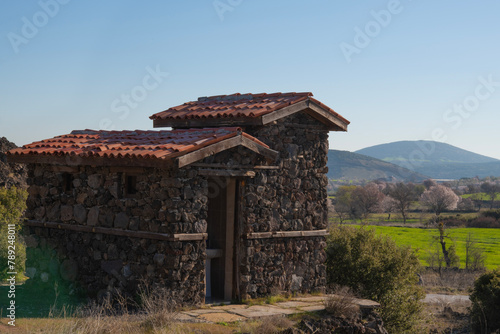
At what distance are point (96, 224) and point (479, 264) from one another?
32.2 metres

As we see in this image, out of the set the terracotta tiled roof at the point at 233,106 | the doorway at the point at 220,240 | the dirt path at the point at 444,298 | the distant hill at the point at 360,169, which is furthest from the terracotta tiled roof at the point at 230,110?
the distant hill at the point at 360,169

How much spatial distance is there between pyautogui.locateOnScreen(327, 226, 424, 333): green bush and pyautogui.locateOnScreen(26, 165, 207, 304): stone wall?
14.8 ft

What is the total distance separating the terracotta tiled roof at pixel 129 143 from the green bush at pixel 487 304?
9.12 m

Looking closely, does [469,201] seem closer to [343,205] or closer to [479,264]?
[343,205]

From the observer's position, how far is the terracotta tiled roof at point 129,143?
976cm

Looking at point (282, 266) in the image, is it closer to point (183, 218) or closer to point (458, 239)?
point (183, 218)

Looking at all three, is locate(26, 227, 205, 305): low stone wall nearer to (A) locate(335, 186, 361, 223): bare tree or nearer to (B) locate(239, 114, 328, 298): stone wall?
(B) locate(239, 114, 328, 298): stone wall

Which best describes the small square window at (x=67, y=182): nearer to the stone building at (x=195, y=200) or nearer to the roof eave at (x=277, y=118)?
the stone building at (x=195, y=200)

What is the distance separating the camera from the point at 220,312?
391 inches

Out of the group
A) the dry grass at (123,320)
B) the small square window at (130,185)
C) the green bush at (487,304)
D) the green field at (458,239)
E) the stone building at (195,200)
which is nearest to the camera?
the dry grass at (123,320)

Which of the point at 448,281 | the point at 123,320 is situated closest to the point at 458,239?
the point at 448,281

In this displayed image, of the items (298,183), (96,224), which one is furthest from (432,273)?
(96,224)

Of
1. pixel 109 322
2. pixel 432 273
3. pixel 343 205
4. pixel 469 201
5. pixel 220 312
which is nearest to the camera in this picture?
pixel 109 322

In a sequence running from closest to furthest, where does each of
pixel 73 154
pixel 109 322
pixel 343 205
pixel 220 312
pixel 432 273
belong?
pixel 109 322
pixel 220 312
pixel 73 154
pixel 432 273
pixel 343 205
